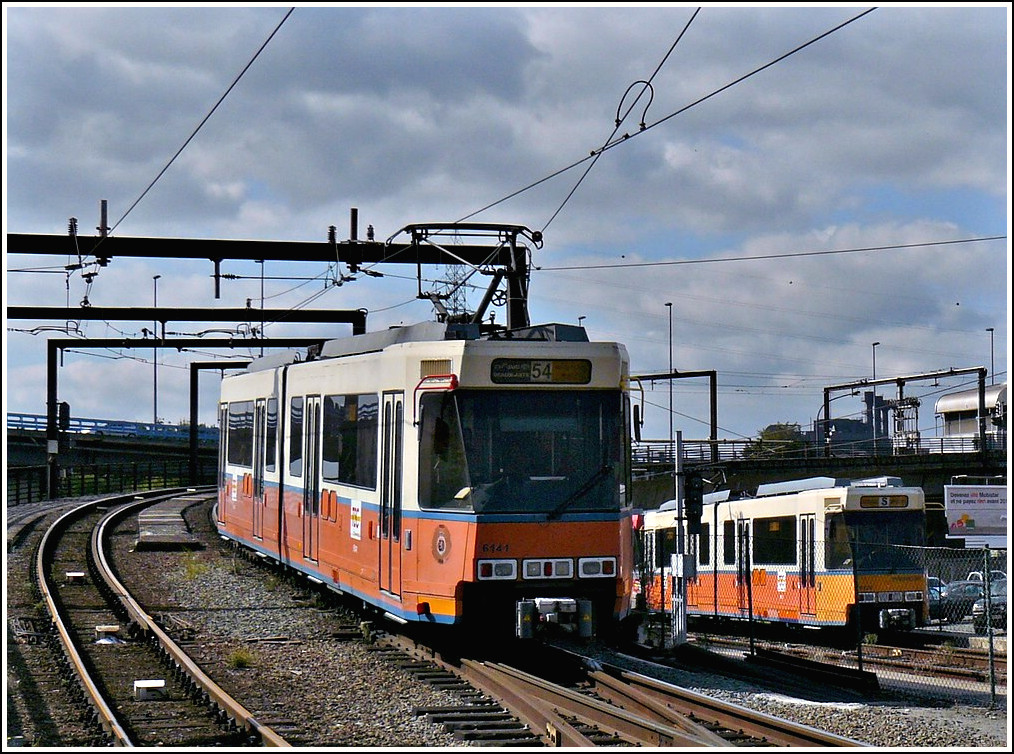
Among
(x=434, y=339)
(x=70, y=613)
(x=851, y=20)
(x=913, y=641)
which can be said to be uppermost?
(x=851, y=20)

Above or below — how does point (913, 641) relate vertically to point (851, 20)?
below

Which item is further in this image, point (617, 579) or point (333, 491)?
point (333, 491)

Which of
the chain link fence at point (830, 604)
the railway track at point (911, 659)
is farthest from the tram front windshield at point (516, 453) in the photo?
the chain link fence at point (830, 604)

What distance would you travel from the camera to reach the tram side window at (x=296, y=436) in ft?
57.4

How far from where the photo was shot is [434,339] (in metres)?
13.4

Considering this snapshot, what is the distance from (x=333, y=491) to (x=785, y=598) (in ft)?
33.0

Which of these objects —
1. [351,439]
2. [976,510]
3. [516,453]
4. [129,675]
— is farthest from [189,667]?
[976,510]

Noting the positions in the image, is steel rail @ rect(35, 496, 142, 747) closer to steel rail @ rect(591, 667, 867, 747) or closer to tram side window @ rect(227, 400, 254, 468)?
tram side window @ rect(227, 400, 254, 468)

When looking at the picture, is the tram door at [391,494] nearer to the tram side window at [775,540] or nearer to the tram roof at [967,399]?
the tram side window at [775,540]

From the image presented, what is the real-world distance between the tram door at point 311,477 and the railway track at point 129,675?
7.48 feet

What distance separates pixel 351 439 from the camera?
1517 cm

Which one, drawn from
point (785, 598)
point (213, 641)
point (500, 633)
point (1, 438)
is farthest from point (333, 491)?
point (785, 598)

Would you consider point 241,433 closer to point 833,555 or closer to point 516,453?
point 833,555

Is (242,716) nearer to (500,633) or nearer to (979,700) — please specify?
(500,633)
